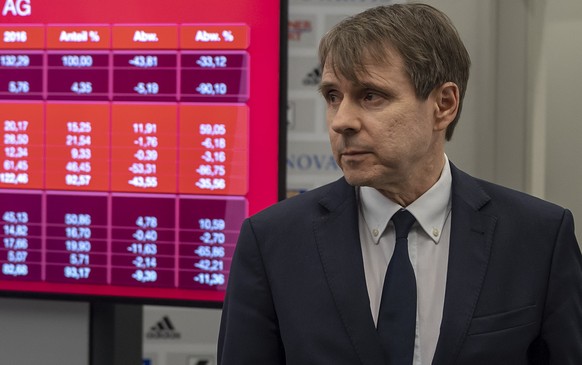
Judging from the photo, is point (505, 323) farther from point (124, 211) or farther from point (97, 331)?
point (97, 331)

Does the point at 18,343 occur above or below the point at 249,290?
below

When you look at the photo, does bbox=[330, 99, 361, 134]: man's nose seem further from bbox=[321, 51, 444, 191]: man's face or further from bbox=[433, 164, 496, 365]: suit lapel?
bbox=[433, 164, 496, 365]: suit lapel

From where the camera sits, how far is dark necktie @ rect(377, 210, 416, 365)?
4.02 ft

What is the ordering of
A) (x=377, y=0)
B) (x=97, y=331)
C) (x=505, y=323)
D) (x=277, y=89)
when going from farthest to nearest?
(x=377, y=0)
(x=97, y=331)
(x=277, y=89)
(x=505, y=323)

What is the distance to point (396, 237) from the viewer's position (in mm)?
1290

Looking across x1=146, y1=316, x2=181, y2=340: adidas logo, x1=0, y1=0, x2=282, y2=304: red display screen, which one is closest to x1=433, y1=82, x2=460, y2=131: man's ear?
x1=0, y1=0, x2=282, y2=304: red display screen

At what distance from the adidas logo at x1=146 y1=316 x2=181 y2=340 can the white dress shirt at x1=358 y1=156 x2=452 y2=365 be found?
2011 millimetres

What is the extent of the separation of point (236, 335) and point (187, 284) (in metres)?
0.91

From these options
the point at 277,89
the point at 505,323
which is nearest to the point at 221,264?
the point at 277,89

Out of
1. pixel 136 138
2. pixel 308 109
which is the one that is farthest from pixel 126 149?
pixel 308 109

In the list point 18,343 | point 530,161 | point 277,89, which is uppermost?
point 277,89

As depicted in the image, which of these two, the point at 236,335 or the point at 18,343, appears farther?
the point at 18,343

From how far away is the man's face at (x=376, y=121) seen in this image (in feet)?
4.00

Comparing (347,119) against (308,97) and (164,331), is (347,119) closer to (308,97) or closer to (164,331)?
(308,97)
